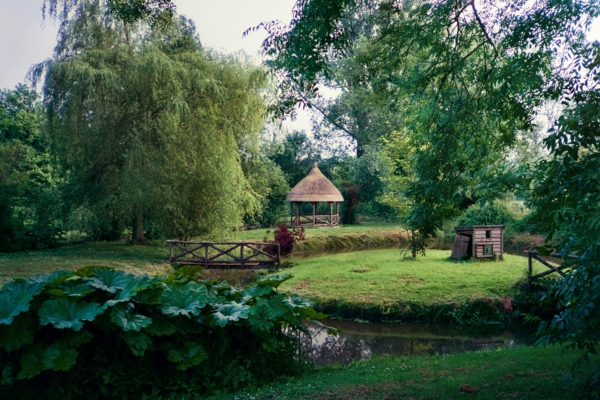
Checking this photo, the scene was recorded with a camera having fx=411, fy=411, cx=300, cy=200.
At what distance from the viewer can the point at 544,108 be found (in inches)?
230

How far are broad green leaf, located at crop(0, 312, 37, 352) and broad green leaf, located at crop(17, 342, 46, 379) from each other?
9 centimetres

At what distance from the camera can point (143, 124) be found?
15.1 meters

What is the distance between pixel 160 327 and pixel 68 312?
31.6 inches

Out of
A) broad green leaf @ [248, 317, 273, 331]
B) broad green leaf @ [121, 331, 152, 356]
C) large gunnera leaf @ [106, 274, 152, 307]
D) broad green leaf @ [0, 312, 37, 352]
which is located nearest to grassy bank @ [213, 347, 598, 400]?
broad green leaf @ [248, 317, 273, 331]

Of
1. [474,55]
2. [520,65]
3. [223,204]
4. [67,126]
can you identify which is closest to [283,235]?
[223,204]

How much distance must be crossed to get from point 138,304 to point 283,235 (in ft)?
39.0

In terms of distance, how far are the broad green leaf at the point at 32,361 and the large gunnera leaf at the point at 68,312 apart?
0.80 feet

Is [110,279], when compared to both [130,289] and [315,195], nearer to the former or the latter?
[130,289]

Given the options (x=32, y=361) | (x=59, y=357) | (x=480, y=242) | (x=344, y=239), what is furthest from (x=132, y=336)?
(x=344, y=239)

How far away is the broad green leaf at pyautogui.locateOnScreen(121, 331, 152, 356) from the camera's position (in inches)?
143

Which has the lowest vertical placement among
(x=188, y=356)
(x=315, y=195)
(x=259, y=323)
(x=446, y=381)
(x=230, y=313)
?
(x=446, y=381)

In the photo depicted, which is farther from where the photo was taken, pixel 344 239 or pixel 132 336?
pixel 344 239

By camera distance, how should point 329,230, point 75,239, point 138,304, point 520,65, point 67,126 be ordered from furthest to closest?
1. point 329,230
2. point 75,239
3. point 67,126
4. point 520,65
5. point 138,304

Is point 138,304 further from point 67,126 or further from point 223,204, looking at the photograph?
point 67,126
